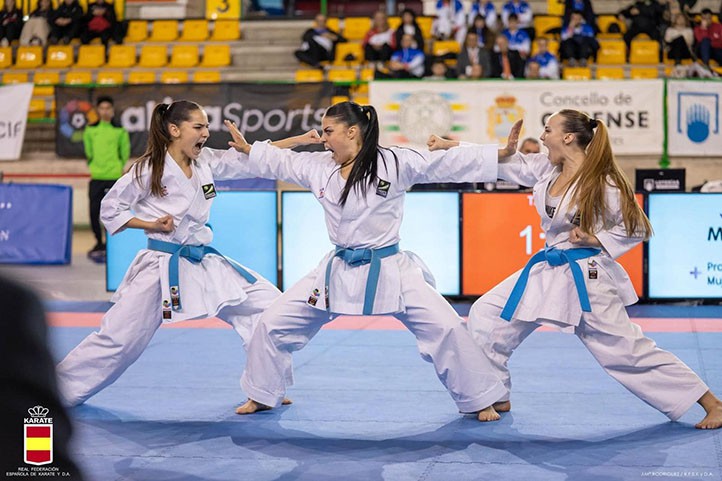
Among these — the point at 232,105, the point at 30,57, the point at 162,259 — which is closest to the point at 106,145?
the point at 232,105

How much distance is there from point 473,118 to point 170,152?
29.7 ft

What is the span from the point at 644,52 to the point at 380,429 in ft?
44.2

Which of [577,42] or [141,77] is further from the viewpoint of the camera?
[141,77]

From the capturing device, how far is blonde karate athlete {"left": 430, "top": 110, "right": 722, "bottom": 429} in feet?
16.7

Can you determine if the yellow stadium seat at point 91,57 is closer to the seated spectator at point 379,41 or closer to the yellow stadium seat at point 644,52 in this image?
the seated spectator at point 379,41

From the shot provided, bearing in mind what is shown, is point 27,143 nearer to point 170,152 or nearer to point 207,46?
point 207,46

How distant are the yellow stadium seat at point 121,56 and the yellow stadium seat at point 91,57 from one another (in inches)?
6.5

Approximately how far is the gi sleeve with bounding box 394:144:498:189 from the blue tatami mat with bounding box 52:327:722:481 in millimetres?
1297

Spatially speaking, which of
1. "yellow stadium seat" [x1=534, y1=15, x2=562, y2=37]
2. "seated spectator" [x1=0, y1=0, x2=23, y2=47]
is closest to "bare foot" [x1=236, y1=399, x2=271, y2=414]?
"yellow stadium seat" [x1=534, y1=15, x2=562, y2=37]

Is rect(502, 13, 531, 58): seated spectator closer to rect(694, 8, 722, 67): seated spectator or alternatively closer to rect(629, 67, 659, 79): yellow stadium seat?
rect(629, 67, 659, 79): yellow stadium seat

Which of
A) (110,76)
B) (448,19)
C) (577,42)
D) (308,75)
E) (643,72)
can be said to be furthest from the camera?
(110,76)

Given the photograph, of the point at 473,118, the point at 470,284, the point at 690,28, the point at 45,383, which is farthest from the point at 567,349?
the point at 690,28

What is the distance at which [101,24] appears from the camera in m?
18.9

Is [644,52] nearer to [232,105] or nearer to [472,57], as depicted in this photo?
[472,57]
